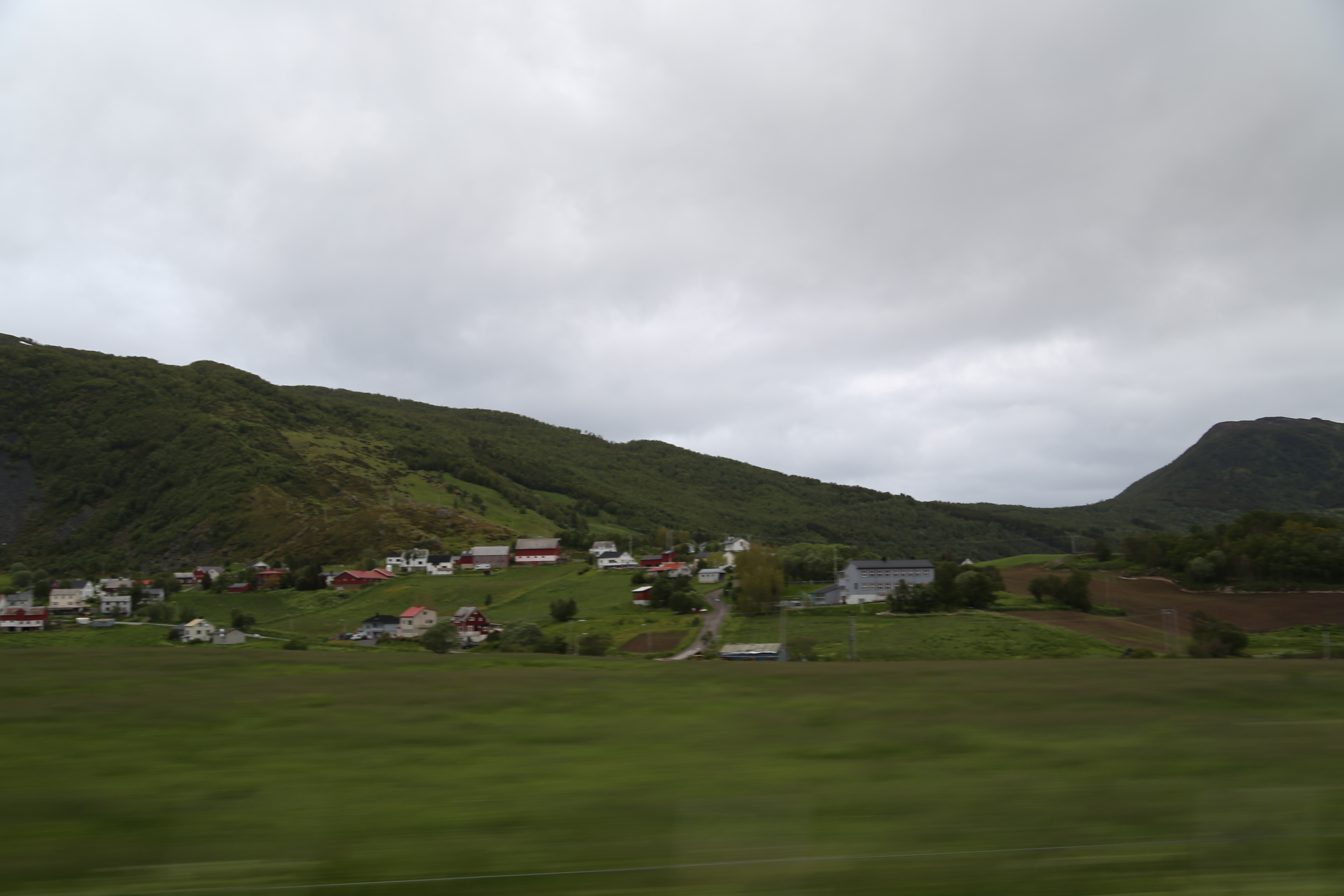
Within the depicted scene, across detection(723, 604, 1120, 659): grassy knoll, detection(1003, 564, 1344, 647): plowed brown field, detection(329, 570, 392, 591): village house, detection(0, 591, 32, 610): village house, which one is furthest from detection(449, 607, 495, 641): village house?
detection(0, 591, 32, 610): village house

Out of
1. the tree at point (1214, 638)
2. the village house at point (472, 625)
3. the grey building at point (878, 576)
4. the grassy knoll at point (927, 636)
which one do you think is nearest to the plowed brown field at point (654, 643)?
the grassy knoll at point (927, 636)

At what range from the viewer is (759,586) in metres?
63.1

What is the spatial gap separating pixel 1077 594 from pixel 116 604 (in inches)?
3497

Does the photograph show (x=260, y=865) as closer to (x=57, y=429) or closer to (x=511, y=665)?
(x=511, y=665)

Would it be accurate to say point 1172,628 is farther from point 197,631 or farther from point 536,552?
point 536,552

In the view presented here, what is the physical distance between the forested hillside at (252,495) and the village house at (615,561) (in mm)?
17971

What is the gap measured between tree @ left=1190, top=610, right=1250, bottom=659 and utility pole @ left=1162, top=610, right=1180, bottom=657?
3.10 ft

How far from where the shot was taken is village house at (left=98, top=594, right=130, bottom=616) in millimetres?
72688

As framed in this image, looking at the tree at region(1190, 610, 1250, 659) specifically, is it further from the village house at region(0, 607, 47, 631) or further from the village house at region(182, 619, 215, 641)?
the village house at region(0, 607, 47, 631)

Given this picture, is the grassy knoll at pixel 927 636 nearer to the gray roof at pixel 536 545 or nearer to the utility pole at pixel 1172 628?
the utility pole at pixel 1172 628

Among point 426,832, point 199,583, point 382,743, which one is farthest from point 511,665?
point 199,583

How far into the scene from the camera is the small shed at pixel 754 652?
131 ft

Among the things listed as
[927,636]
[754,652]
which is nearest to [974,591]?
[927,636]

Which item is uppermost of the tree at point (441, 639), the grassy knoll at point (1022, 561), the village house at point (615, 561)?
the village house at point (615, 561)
